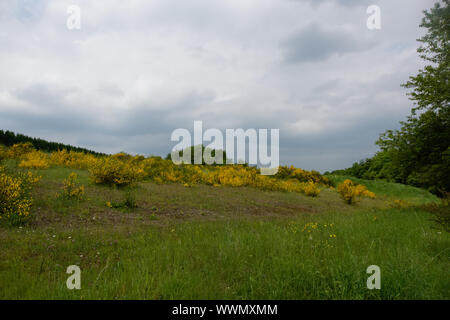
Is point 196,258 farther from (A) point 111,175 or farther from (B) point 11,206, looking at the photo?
(A) point 111,175

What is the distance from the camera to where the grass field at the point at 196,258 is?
2.76 m

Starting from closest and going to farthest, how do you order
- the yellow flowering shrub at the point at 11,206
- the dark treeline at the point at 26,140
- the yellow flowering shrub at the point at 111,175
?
the yellow flowering shrub at the point at 11,206, the yellow flowering shrub at the point at 111,175, the dark treeline at the point at 26,140

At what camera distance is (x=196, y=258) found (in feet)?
12.2

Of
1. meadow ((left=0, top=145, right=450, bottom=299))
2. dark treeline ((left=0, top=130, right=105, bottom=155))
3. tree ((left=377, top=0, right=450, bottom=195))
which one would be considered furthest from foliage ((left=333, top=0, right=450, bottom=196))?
dark treeline ((left=0, top=130, right=105, bottom=155))

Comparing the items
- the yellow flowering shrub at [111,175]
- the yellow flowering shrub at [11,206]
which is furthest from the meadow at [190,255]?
the yellow flowering shrub at [111,175]

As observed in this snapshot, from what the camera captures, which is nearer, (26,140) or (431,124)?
(431,124)

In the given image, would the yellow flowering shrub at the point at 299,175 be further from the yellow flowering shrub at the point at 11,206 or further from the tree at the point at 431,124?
the yellow flowering shrub at the point at 11,206

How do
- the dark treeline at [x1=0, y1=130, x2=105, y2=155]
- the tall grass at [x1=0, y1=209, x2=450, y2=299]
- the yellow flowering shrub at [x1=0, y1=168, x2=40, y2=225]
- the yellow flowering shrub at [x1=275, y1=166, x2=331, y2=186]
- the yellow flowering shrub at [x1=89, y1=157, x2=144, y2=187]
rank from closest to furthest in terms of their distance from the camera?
the tall grass at [x1=0, y1=209, x2=450, y2=299]
the yellow flowering shrub at [x1=0, y1=168, x2=40, y2=225]
the yellow flowering shrub at [x1=89, y1=157, x2=144, y2=187]
the dark treeline at [x1=0, y1=130, x2=105, y2=155]
the yellow flowering shrub at [x1=275, y1=166, x2=331, y2=186]

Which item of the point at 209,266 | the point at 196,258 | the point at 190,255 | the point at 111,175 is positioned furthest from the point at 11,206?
the point at 209,266

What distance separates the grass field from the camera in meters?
2.76

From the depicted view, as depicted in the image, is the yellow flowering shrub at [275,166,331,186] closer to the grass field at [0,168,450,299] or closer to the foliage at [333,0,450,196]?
the foliage at [333,0,450,196]

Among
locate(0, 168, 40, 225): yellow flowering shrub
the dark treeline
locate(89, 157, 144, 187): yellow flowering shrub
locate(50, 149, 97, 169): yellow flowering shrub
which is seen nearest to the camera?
locate(0, 168, 40, 225): yellow flowering shrub

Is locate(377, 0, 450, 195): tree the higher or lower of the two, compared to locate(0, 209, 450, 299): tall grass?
higher
